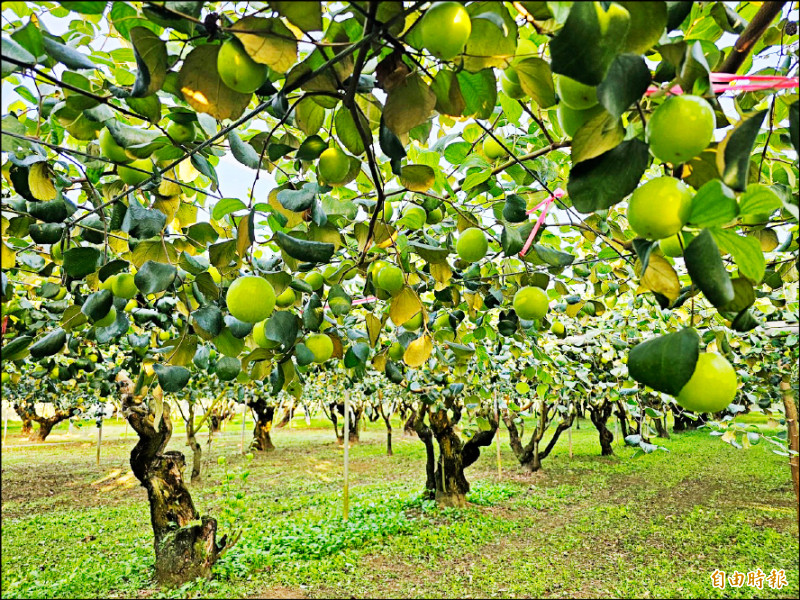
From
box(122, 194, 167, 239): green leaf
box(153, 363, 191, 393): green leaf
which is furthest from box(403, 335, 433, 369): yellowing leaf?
box(122, 194, 167, 239): green leaf

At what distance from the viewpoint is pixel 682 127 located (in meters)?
0.56

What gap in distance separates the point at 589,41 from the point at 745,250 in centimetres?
35

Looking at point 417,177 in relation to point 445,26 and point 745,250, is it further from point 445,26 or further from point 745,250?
point 745,250

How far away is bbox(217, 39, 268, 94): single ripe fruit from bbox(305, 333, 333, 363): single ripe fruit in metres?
0.73

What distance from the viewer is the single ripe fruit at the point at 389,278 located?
1337 millimetres

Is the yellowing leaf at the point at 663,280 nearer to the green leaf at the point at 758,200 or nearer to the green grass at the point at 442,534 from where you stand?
the green leaf at the point at 758,200

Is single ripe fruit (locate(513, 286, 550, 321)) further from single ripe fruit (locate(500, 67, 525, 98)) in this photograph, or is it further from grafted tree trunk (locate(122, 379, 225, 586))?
grafted tree trunk (locate(122, 379, 225, 586))

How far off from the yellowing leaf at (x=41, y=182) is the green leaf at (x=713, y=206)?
50.4 inches

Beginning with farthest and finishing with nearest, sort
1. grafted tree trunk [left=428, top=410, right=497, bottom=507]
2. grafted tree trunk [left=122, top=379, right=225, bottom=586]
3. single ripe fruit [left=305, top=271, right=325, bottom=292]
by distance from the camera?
grafted tree trunk [left=428, top=410, right=497, bottom=507] < grafted tree trunk [left=122, top=379, right=225, bottom=586] < single ripe fruit [left=305, top=271, right=325, bottom=292]

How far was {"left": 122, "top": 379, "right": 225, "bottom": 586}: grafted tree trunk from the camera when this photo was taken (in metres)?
5.01

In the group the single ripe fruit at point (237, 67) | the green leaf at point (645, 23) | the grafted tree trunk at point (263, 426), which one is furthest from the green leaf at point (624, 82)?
the grafted tree trunk at point (263, 426)

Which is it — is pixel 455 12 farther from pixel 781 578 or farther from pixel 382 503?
pixel 382 503

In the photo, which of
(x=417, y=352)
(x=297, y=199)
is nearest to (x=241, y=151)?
(x=297, y=199)

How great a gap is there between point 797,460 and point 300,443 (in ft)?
54.4
